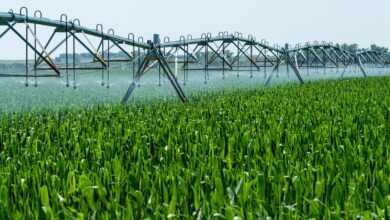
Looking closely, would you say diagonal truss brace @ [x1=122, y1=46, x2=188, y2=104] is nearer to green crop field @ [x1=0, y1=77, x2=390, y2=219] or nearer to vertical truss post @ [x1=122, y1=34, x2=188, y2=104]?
vertical truss post @ [x1=122, y1=34, x2=188, y2=104]

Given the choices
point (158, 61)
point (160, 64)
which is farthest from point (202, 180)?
point (158, 61)

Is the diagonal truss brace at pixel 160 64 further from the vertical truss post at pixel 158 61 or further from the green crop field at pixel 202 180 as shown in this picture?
the green crop field at pixel 202 180

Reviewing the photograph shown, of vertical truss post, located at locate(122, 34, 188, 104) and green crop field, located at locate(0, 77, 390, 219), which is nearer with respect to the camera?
green crop field, located at locate(0, 77, 390, 219)

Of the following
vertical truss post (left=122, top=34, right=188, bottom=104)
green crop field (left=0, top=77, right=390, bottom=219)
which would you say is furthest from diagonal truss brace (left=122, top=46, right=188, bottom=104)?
green crop field (left=0, top=77, right=390, bottom=219)

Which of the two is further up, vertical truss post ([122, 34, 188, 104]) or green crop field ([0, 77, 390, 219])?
vertical truss post ([122, 34, 188, 104])

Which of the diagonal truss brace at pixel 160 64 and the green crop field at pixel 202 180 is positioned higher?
the diagonal truss brace at pixel 160 64

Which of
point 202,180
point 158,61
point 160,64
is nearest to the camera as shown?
point 202,180

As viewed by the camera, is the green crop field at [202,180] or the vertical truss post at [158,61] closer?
the green crop field at [202,180]

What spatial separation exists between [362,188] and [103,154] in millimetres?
2824

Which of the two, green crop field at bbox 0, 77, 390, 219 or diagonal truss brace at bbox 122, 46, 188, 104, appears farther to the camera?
diagonal truss brace at bbox 122, 46, 188, 104

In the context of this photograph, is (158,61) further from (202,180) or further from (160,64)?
(202,180)

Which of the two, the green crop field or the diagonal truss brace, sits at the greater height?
the diagonal truss brace

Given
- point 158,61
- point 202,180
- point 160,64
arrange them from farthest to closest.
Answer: point 158,61
point 160,64
point 202,180

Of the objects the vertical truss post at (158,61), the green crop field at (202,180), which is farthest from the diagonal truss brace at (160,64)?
the green crop field at (202,180)
